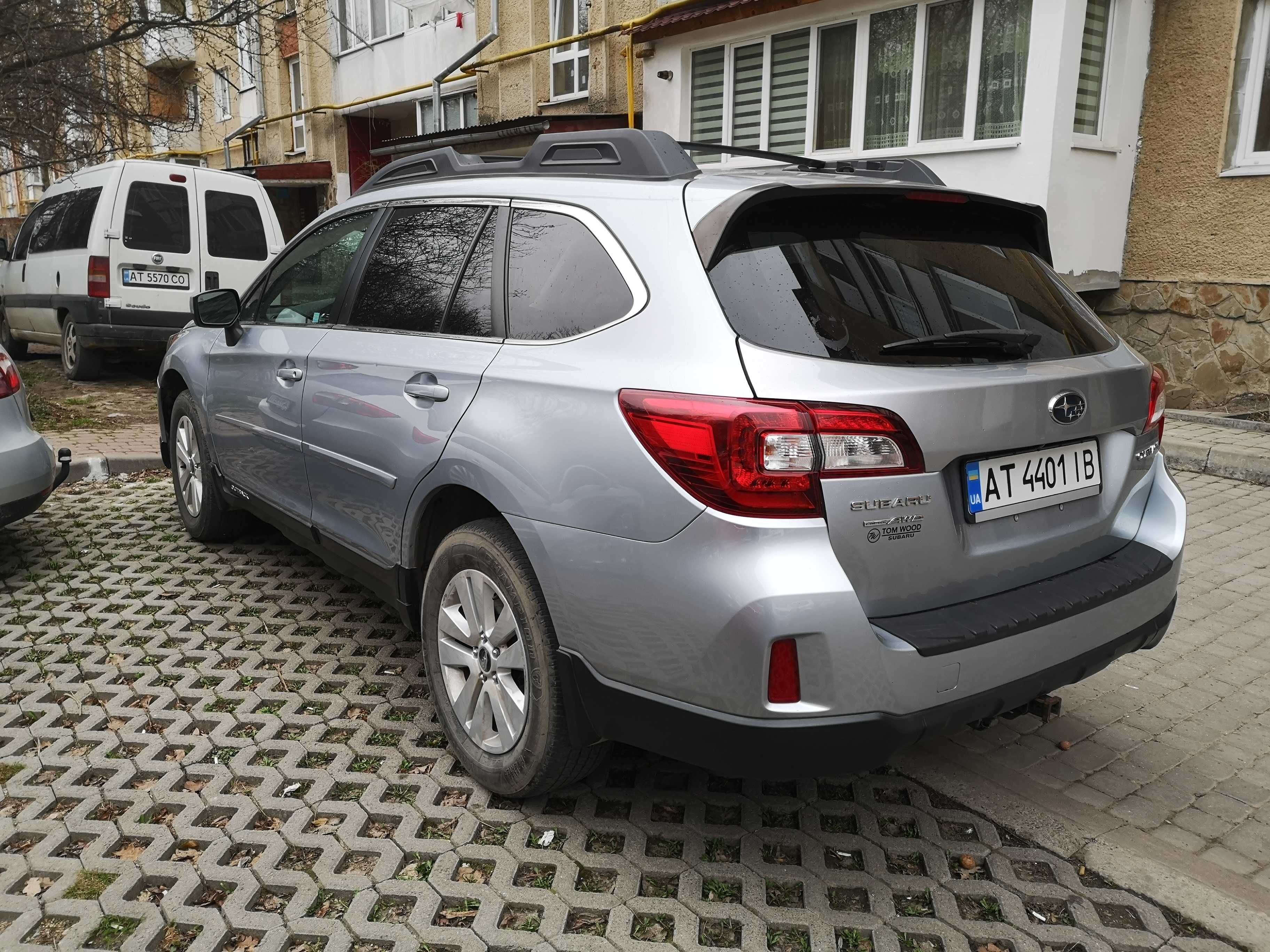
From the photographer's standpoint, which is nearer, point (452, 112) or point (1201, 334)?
point (1201, 334)

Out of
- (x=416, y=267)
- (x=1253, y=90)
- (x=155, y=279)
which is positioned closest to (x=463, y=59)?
(x=155, y=279)

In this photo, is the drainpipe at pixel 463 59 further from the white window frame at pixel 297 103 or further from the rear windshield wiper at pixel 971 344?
the rear windshield wiper at pixel 971 344

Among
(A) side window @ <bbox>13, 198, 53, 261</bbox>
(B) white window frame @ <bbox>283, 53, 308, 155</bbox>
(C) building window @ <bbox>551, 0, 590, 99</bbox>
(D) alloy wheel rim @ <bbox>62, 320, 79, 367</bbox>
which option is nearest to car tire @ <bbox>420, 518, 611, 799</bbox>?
(D) alloy wheel rim @ <bbox>62, 320, 79, 367</bbox>

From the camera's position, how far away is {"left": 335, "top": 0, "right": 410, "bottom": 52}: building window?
19.3m

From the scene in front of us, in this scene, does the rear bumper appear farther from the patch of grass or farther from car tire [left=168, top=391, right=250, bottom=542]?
car tire [left=168, top=391, right=250, bottom=542]

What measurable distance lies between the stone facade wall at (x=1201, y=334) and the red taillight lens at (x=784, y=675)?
322 inches

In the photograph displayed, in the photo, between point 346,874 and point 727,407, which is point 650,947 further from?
point 727,407

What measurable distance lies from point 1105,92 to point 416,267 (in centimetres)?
846

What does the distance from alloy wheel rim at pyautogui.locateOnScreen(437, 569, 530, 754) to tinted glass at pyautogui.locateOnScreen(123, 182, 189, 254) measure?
8.89 meters

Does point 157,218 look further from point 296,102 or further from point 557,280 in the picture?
point 296,102

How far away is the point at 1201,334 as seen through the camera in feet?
31.1

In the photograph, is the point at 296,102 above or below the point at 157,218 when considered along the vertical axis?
above

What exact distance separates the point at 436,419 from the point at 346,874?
1253 mm

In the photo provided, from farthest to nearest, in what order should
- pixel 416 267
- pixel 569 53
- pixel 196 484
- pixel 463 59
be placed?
pixel 463 59 < pixel 569 53 < pixel 196 484 < pixel 416 267
